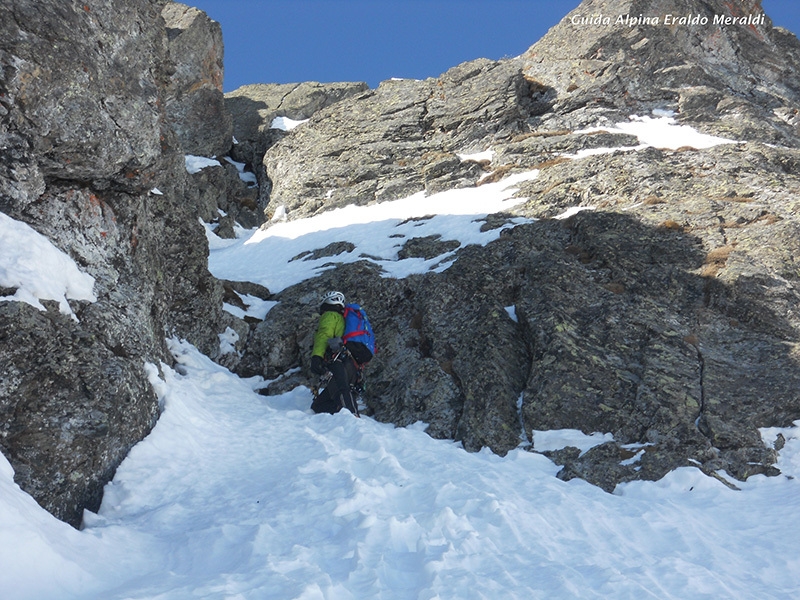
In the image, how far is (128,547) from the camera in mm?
6594

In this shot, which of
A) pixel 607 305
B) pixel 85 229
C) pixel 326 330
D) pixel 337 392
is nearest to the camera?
pixel 85 229

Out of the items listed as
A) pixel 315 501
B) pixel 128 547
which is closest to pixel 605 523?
pixel 315 501

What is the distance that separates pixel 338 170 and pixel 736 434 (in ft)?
87.2

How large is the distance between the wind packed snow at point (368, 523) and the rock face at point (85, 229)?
612 mm

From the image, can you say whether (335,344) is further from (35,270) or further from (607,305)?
(607,305)

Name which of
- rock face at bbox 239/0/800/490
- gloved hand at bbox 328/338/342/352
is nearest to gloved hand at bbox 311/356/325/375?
gloved hand at bbox 328/338/342/352

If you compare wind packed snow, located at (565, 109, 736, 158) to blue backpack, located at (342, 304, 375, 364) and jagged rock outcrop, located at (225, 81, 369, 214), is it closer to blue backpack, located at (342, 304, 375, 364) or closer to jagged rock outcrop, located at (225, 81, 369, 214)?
blue backpack, located at (342, 304, 375, 364)

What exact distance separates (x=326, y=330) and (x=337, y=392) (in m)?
1.49

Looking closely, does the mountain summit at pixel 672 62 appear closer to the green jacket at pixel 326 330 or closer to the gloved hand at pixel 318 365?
the green jacket at pixel 326 330

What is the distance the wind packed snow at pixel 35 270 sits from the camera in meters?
8.69

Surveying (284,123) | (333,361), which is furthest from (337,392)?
(284,123)

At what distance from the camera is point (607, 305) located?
14.2 metres

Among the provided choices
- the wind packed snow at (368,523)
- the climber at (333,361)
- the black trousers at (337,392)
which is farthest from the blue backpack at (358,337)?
the wind packed snow at (368,523)

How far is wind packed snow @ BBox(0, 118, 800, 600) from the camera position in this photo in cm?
566
